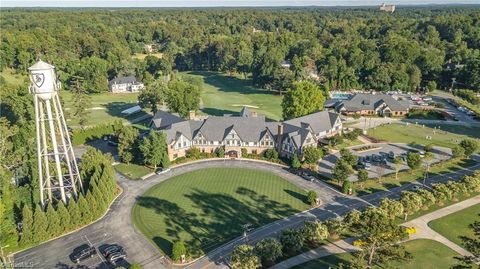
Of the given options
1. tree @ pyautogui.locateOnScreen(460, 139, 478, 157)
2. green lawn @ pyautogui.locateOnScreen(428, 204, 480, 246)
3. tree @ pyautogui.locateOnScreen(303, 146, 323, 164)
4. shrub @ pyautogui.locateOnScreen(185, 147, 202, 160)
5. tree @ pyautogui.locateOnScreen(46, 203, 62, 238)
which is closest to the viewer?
tree @ pyautogui.locateOnScreen(46, 203, 62, 238)

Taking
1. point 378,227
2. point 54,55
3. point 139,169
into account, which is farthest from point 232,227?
point 54,55

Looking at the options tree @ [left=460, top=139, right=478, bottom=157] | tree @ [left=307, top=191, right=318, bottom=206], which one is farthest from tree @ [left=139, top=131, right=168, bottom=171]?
tree @ [left=460, top=139, right=478, bottom=157]

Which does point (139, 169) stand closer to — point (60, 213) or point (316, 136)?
point (60, 213)

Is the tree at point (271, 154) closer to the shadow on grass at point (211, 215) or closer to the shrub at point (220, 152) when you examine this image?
the shrub at point (220, 152)

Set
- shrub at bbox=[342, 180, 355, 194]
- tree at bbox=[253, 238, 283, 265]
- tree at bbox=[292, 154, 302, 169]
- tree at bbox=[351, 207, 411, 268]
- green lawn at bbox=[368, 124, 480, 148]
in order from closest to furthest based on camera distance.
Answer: tree at bbox=[351, 207, 411, 268]
tree at bbox=[253, 238, 283, 265]
shrub at bbox=[342, 180, 355, 194]
tree at bbox=[292, 154, 302, 169]
green lawn at bbox=[368, 124, 480, 148]

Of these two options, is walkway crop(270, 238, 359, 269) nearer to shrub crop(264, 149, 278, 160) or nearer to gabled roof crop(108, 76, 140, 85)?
shrub crop(264, 149, 278, 160)

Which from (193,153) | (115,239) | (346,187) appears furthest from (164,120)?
(346,187)

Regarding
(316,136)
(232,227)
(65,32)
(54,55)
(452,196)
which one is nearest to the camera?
(232,227)

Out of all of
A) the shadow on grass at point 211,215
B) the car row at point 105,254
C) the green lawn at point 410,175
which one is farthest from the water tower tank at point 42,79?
the green lawn at point 410,175
